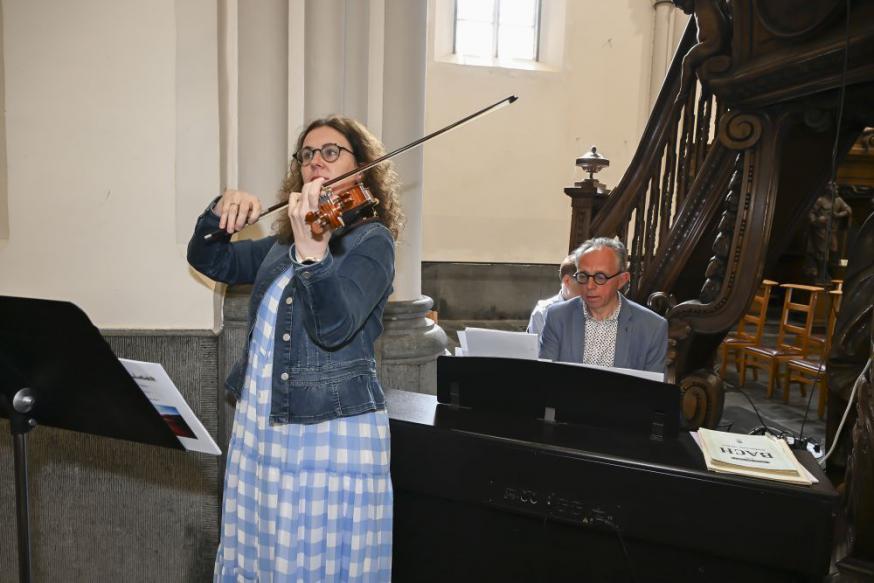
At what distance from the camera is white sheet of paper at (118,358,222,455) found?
1.33 meters

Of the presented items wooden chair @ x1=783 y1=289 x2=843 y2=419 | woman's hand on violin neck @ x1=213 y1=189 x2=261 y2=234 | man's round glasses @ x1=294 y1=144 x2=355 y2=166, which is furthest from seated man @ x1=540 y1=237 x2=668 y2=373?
wooden chair @ x1=783 y1=289 x2=843 y2=419

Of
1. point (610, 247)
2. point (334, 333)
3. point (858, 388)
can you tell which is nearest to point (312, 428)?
point (334, 333)

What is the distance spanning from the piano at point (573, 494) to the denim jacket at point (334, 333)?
292 mm

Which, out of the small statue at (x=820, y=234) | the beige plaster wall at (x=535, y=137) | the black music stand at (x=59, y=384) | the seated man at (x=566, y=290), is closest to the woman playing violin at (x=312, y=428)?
the black music stand at (x=59, y=384)

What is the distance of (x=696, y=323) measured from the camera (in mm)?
3000

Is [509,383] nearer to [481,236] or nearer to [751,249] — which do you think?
[751,249]

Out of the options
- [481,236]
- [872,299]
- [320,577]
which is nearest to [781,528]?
[320,577]

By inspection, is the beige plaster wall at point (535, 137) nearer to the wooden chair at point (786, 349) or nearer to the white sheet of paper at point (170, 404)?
the wooden chair at point (786, 349)

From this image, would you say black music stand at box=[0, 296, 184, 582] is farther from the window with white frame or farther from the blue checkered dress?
the window with white frame

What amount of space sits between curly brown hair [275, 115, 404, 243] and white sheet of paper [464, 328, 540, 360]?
36.5 inches

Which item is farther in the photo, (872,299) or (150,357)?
(872,299)

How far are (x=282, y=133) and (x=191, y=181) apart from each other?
42cm

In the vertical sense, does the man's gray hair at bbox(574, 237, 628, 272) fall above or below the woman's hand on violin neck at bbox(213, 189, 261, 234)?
below

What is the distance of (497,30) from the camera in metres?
9.37
